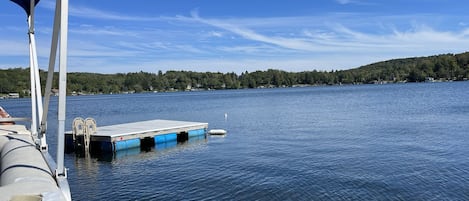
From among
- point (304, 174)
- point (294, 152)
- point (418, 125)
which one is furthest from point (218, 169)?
point (418, 125)

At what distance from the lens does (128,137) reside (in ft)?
89.5

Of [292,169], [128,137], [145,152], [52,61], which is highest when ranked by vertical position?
[52,61]

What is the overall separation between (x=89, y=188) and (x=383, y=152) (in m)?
14.8

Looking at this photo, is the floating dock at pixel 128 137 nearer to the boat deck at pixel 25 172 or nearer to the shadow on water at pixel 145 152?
the shadow on water at pixel 145 152

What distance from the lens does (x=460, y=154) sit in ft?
70.9

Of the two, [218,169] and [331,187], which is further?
[218,169]

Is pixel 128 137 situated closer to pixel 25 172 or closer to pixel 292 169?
pixel 292 169

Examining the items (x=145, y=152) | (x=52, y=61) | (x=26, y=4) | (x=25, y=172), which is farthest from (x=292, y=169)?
(x=25, y=172)

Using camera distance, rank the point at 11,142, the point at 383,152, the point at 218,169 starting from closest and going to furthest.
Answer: the point at 11,142, the point at 218,169, the point at 383,152

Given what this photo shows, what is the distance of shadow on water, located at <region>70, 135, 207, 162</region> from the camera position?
2503cm

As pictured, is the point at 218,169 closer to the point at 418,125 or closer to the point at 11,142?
the point at 11,142

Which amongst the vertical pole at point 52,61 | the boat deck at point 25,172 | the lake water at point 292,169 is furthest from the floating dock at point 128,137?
the vertical pole at point 52,61

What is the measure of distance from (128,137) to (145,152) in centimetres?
159

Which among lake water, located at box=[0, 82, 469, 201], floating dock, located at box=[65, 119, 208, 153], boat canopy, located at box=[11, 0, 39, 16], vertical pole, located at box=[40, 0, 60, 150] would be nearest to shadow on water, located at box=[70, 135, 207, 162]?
lake water, located at box=[0, 82, 469, 201]
